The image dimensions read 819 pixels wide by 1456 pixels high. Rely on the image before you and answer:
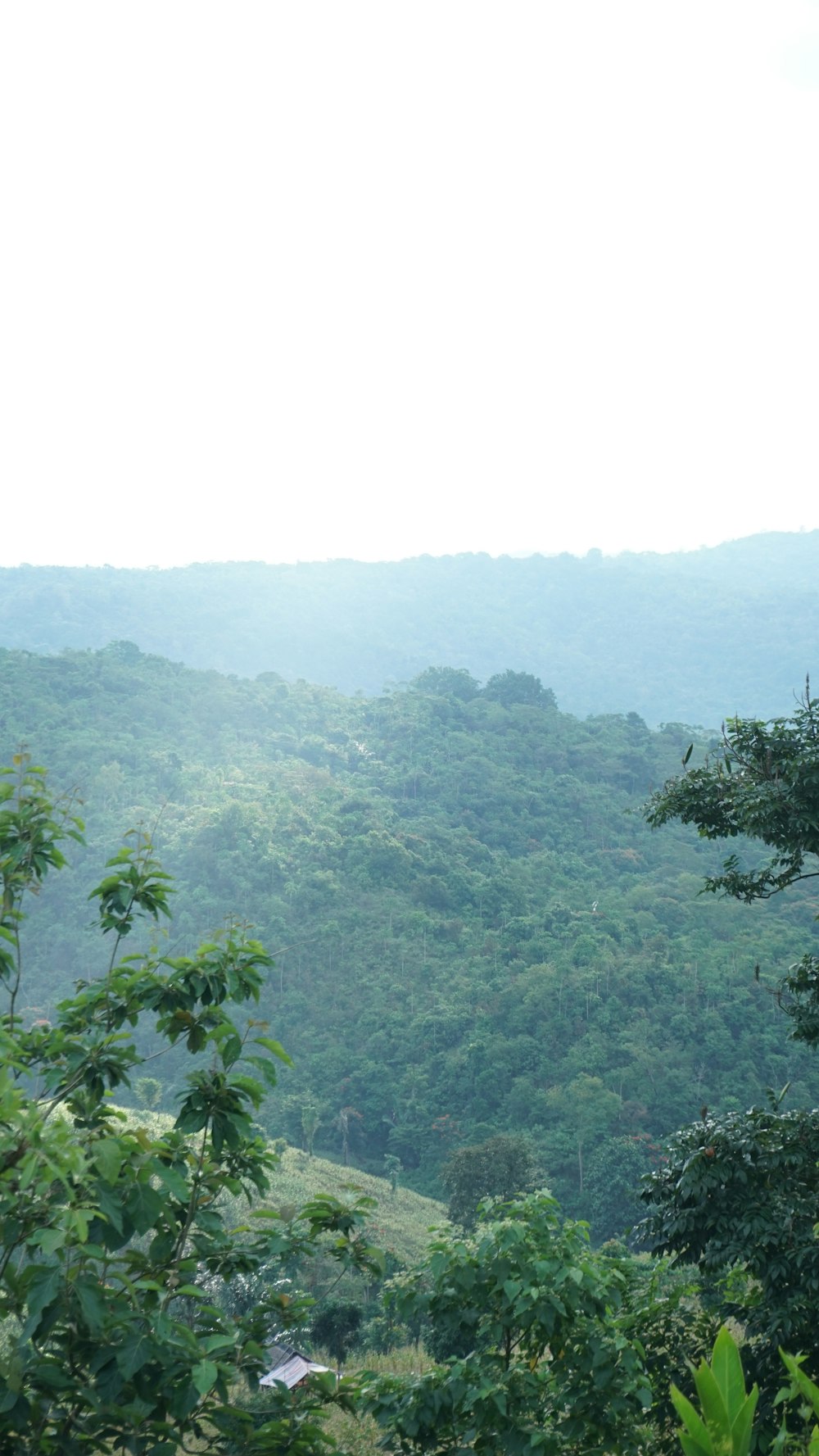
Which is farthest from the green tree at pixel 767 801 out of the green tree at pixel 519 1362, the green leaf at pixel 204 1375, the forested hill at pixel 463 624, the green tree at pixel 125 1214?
the forested hill at pixel 463 624

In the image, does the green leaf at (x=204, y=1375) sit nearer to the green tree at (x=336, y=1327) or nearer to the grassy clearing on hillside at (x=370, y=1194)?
→ the green tree at (x=336, y=1327)

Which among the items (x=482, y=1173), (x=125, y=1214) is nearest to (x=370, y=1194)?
(x=482, y=1173)

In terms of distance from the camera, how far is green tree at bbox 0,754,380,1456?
2246 mm

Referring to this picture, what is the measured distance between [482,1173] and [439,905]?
64.4 ft

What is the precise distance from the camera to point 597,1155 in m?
26.1

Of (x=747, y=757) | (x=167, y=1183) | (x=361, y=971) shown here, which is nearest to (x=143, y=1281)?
(x=167, y=1183)

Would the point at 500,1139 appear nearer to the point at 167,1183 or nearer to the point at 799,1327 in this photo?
the point at 799,1327

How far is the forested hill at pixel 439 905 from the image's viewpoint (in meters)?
29.4

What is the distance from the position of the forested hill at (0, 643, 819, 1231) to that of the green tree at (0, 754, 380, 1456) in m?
16.4

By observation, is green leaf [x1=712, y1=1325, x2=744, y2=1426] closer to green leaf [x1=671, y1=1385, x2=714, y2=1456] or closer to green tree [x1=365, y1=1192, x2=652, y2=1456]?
green leaf [x1=671, y1=1385, x2=714, y2=1456]

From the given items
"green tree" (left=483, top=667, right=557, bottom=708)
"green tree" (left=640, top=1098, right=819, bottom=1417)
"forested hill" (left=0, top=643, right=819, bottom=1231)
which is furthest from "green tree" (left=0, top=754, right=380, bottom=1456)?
"green tree" (left=483, top=667, right=557, bottom=708)

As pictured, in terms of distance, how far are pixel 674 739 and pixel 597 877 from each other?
12590mm

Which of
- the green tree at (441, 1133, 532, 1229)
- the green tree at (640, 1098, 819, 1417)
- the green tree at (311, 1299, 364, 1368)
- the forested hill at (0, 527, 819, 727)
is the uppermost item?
the forested hill at (0, 527, 819, 727)

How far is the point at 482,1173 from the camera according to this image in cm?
2056
